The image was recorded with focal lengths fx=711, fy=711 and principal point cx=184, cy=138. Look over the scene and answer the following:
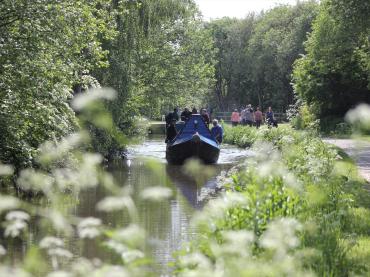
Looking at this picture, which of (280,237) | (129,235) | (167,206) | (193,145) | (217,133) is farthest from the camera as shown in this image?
(217,133)

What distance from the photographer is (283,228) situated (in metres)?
4.88

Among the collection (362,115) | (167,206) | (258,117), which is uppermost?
(362,115)

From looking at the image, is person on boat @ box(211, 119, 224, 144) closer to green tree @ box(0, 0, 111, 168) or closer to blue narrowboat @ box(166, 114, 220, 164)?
blue narrowboat @ box(166, 114, 220, 164)

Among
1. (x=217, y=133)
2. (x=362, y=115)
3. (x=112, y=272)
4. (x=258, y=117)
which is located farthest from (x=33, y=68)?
(x=258, y=117)

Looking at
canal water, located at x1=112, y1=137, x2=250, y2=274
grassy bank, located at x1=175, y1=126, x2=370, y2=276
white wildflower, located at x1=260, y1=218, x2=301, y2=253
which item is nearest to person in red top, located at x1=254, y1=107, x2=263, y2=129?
canal water, located at x1=112, y1=137, x2=250, y2=274

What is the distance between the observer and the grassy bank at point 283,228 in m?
4.52

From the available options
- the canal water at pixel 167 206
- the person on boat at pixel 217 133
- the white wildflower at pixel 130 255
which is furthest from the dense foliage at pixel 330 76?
the white wildflower at pixel 130 255

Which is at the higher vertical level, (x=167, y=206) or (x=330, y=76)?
(x=330, y=76)

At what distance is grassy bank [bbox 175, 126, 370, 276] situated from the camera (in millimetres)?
4520

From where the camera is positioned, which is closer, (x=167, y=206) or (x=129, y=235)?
(x=129, y=235)

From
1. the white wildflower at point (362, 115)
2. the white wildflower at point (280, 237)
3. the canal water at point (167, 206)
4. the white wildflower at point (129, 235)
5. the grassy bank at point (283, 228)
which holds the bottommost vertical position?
the canal water at point (167, 206)

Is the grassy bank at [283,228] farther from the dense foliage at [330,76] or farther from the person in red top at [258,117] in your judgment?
the person in red top at [258,117]

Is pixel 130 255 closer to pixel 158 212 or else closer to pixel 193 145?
pixel 158 212

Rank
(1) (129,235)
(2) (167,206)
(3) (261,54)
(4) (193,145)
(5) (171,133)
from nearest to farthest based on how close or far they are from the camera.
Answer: (1) (129,235), (2) (167,206), (4) (193,145), (5) (171,133), (3) (261,54)
